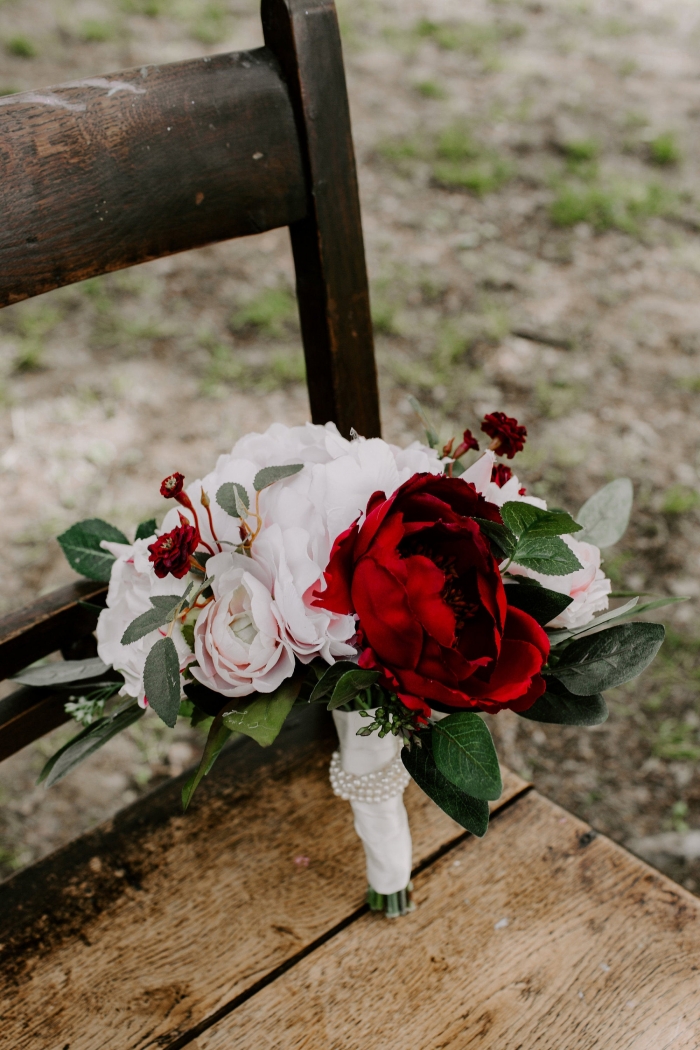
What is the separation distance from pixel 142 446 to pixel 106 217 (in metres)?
1.49

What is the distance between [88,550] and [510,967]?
538 millimetres

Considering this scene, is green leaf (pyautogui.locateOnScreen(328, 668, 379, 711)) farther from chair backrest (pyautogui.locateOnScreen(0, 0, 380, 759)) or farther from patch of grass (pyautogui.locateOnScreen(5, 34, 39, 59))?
patch of grass (pyautogui.locateOnScreen(5, 34, 39, 59))

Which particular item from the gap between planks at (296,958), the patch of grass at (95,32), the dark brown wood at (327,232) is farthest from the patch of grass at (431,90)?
the gap between planks at (296,958)

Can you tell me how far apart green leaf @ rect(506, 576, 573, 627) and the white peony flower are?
0.02m

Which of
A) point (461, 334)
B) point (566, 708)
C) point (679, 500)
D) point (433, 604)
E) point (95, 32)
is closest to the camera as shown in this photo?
point (433, 604)

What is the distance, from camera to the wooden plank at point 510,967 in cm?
74

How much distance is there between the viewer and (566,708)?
0.64 metres

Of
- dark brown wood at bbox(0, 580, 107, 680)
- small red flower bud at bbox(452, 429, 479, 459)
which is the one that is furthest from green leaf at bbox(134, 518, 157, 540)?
small red flower bud at bbox(452, 429, 479, 459)

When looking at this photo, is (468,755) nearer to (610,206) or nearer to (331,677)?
(331,677)

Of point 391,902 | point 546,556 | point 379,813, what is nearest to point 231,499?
point 546,556

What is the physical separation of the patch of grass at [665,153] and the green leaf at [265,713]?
10.2 ft

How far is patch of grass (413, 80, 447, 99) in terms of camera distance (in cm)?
347

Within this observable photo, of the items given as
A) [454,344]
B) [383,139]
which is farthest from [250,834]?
[383,139]

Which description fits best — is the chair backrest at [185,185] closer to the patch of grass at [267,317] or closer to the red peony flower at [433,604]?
the red peony flower at [433,604]
